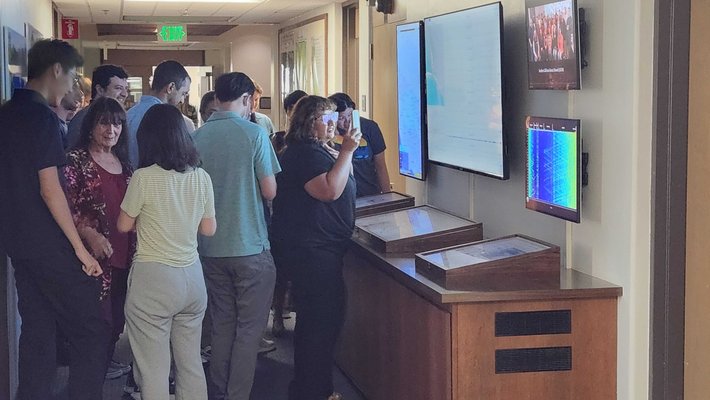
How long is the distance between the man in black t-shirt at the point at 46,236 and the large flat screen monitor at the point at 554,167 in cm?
171

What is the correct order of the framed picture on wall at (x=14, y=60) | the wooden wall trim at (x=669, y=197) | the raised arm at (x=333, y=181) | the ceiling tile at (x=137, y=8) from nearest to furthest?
1. the wooden wall trim at (x=669, y=197)
2. the raised arm at (x=333, y=181)
3. the framed picture on wall at (x=14, y=60)
4. the ceiling tile at (x=137, y=8)

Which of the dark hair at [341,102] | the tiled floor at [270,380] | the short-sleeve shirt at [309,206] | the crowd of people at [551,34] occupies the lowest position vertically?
the tiled floor at [270,380]

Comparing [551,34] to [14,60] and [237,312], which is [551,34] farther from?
[14,60]

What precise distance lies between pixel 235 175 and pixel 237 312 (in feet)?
1.99

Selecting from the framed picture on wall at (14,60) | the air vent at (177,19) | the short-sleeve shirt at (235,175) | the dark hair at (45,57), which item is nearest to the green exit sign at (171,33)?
the air vent at (177,19)

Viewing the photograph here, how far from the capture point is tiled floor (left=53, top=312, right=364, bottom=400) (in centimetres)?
465

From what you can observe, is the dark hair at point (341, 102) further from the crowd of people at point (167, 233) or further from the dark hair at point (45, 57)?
the dark hair at point (45, 57)

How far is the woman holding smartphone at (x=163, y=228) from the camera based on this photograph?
3.54 meters

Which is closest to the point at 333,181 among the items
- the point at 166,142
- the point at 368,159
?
the point at 166,142

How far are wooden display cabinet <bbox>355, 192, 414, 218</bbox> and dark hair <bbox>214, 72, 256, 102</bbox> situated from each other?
1120 millimetres

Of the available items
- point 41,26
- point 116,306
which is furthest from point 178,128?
point 41,26

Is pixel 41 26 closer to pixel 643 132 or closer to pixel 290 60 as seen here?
pixel 290 60

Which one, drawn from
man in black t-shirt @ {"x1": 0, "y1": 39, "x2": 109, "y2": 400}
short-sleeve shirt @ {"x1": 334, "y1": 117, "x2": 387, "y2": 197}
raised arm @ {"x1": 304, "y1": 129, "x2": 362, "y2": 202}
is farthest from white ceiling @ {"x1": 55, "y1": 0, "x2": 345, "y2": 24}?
man in black t-shirt @ {"x1": 0, "y1": 39, "x2": 109, "y2": 400}

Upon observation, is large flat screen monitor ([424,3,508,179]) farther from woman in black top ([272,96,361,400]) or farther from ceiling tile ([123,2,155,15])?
ceiling tile ([123,2,155,15])
